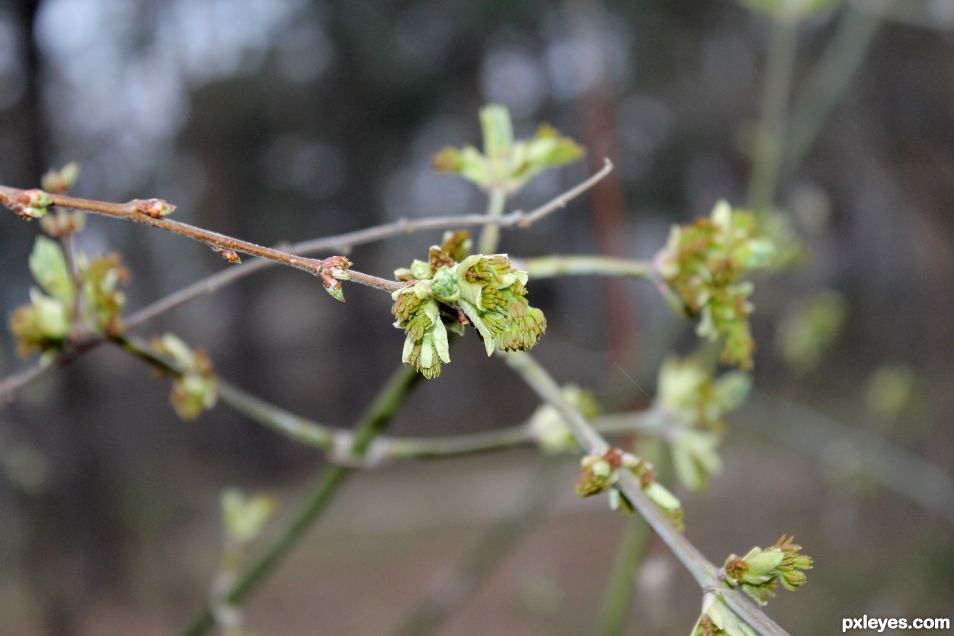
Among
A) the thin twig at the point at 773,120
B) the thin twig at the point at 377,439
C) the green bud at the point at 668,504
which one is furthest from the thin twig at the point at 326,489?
the thin twig at the point at 773,120

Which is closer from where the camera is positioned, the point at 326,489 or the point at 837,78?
the point at 326,489

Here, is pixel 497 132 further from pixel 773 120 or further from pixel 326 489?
pixel 773 120

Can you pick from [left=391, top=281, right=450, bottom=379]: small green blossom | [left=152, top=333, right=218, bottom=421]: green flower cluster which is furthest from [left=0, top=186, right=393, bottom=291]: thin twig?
[left=152, top=333, right=218, bottom=421]: green flower cluster

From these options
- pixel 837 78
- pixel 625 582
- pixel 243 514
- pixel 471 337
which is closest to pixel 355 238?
pixel 243 514

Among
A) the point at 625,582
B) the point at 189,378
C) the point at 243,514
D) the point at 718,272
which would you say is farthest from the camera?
the point at 625,582

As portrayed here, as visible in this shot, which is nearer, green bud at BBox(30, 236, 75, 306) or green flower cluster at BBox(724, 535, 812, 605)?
green flower cluster at BBox(724, 535, 812, 605)

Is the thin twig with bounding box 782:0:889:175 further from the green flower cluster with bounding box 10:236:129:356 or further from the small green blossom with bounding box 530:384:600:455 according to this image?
the green flower cluster with bounding box 10:236:129:356

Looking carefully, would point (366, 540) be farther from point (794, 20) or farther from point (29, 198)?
point (29, 198)
